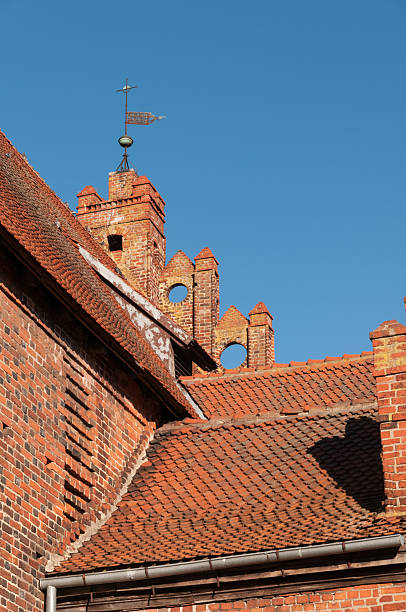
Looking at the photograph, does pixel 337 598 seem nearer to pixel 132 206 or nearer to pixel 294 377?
pixel 294 377

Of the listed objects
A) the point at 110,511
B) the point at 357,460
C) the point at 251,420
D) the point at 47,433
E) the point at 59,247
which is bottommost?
the point at 110,511

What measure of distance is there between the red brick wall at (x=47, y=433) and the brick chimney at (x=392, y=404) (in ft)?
11.9

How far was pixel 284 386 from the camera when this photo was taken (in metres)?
17.8

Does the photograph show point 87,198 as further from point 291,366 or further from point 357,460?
point 357,460

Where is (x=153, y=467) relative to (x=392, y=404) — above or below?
above

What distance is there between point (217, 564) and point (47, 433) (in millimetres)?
2584

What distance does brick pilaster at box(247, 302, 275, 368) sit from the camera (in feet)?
81.7

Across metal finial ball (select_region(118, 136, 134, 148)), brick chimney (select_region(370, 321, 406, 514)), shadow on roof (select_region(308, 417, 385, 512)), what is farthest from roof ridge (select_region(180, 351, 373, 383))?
metal finial ball (select_region(118, 136, 134, 148))

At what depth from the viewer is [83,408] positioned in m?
13.5

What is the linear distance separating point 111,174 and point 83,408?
14703 millimetres

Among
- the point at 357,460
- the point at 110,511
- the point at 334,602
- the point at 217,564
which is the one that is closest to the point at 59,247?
the point at 110,511

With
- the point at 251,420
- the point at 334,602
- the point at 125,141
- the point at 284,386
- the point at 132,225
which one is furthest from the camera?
the point at 125,141

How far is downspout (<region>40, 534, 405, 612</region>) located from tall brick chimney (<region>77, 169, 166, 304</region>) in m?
13.6

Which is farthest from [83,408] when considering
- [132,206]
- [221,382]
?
[132,206]
